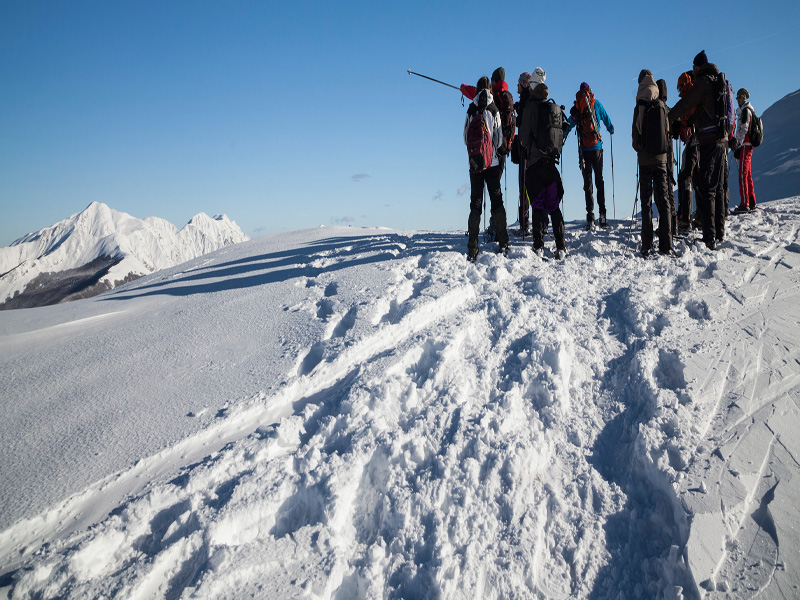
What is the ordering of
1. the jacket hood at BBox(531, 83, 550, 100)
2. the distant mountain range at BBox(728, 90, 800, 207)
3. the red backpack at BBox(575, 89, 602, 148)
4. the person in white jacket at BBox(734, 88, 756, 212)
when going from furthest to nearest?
the distant mountain range at BBox(728, 90, 800, 207) < the person in white jacket at BBox(734, 88, 756, 212) < the red backpack at BBox(575, 89, 602, 148) < the jacket hood at BBox(531, 83, 550, 100)

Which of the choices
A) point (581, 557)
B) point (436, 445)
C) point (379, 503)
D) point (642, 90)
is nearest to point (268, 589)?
point (379, 503)

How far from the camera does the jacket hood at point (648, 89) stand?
5.82 metres

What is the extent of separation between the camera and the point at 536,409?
343 centimetres

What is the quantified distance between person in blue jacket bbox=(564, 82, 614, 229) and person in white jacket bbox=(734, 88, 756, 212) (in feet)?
10.9

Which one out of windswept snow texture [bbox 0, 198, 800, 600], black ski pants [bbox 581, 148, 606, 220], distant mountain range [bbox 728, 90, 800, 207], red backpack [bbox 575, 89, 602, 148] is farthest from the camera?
distant mountain range [bbox 728, 90, 800, 207]

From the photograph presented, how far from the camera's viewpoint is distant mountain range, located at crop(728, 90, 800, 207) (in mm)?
30109

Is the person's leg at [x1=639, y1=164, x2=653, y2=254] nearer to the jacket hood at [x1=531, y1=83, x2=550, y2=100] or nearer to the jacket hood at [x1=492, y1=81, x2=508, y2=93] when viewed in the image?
the jacket hood at [x1=531, y1=83, x2=550, y2=100]

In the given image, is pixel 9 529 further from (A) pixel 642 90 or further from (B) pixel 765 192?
(B) pixel 765 192

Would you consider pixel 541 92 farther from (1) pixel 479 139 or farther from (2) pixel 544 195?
(2) pixel 544 195

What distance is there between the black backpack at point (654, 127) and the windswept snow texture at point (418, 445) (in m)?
1.96

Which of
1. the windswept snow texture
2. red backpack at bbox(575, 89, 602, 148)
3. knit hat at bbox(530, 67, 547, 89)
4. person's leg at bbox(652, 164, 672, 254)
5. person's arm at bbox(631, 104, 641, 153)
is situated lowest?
the windswept snow texture

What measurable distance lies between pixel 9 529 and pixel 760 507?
4.54 metres

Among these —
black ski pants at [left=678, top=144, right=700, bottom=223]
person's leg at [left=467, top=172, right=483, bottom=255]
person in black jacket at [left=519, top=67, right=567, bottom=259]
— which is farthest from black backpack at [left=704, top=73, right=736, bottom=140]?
person's leg at [left=467, top=172, right=483, bottom=255]

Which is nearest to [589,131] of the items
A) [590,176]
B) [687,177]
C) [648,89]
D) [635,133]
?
[590,176]
